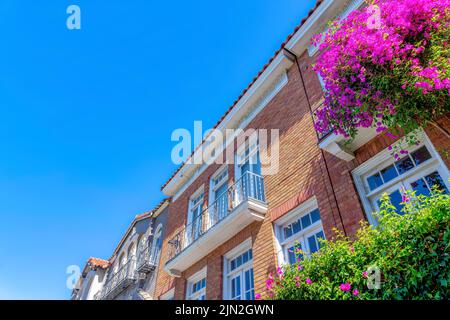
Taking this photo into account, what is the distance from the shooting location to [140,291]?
522 inches

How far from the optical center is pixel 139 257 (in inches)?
611

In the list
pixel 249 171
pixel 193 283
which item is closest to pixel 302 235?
pixel 249 171

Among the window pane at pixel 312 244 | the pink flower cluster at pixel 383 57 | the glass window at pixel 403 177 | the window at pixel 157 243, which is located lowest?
the window pane at pixel 312 244

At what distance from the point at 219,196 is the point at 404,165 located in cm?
591

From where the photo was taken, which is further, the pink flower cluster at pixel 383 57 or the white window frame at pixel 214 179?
the white window frame at pixel 214 179

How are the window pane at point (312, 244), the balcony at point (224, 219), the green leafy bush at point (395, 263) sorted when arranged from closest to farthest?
1. the green leafy bush at point (395, 263)
2. the window pane at point (312, 244)
3. the balcony at point (224, 219)

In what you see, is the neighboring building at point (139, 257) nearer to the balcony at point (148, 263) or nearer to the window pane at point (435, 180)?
the balcony at point (148, 263)

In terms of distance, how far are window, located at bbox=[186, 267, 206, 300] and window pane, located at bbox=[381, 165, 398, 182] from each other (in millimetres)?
6176

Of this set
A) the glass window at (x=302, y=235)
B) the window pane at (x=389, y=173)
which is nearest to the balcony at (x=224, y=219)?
the glass window at (x=302, y=235)

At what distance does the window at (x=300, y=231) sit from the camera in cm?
640

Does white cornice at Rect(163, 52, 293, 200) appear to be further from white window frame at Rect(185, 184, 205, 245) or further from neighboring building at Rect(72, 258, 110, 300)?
neighboring building at Rect(72, 258, 110, 300)

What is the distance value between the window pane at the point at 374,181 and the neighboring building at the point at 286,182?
19 millimetres
